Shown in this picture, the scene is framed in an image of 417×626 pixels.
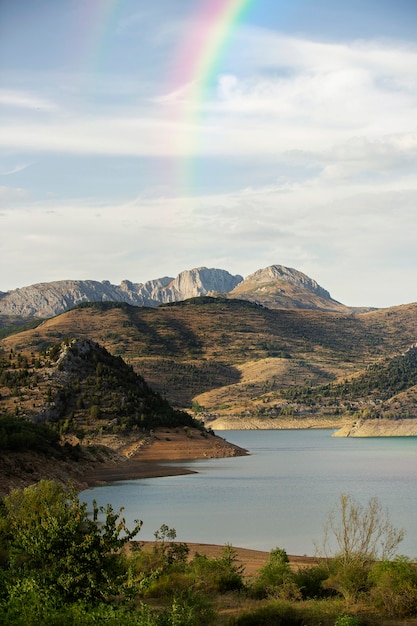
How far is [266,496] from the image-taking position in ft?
218

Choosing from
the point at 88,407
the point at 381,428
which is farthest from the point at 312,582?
the point at 381,428

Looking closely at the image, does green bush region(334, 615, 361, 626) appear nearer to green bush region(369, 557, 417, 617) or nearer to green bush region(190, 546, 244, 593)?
green bush region(369, 557, 417, 617)

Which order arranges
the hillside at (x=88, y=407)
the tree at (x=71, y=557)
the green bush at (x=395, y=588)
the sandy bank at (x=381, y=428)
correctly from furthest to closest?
the sandy bank at (x=381, y=428)
the hillside at (x=88, y=407)
the green bush at (x=395, y=588)
the tree at (x=71, y=557)

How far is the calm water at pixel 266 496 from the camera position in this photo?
46.4 m

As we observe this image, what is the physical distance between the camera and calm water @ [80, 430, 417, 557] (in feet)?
152

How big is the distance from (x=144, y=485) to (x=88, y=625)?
5751 cm

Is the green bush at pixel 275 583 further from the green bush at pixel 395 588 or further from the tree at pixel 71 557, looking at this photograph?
the tree at pixel 71 557

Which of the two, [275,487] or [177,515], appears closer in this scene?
A: [177,515]

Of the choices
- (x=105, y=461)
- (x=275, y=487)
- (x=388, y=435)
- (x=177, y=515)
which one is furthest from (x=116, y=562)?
(x=388, y=435)

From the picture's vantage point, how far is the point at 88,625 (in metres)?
19.5

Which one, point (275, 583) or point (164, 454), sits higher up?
point (275, 583)

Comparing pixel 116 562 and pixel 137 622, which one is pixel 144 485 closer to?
pixel 116 562

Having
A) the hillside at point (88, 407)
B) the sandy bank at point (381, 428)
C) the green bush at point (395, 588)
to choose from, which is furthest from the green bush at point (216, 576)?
the sandy bank at point (381, 428)

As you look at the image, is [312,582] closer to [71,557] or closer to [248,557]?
[71,557]
